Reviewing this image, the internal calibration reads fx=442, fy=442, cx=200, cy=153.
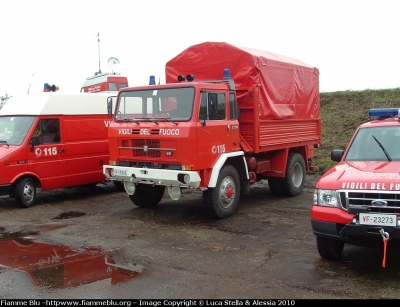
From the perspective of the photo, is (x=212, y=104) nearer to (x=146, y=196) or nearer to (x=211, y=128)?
(x=211, y=128)

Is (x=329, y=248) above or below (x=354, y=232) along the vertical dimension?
below

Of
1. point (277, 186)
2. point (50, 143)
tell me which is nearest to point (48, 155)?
point (50, 143)

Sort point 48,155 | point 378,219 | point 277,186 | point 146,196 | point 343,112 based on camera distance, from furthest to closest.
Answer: point 343,112
point 277,186
point 48,155
point 146,196
point 378,219

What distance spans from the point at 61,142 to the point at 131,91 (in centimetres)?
307

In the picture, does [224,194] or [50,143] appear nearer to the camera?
[224,194]

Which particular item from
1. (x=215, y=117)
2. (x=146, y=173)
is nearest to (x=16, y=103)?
(x=146, y=173)

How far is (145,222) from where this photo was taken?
8.57 m

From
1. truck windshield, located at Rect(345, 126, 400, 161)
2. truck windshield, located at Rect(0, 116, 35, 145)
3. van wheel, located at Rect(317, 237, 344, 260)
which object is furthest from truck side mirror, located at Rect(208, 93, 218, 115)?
truck windshield, located at Rect(0, 116, 35, 145)

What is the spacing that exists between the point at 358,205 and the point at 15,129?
27.0 ft

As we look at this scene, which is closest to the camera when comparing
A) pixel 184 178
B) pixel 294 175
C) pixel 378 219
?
pixel 378 219

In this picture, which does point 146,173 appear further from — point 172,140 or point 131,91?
point 131,91

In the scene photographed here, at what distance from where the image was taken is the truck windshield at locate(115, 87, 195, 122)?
8055 millimetres

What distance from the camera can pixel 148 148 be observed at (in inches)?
326

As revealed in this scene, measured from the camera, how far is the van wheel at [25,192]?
10008 millimetres
